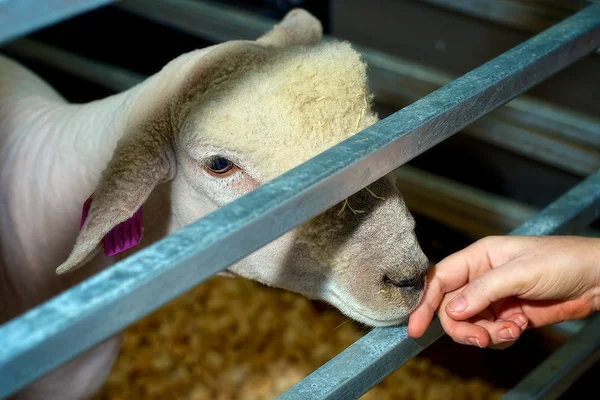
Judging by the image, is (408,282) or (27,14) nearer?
(27,14)

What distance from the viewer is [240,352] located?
2947 millimetres

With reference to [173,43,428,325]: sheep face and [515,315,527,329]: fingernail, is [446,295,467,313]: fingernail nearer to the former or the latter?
[173,43,428,325]: sheep face

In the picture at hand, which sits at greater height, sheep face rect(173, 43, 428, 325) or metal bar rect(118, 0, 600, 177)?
sheep face rect(173, 43, 428, 325)

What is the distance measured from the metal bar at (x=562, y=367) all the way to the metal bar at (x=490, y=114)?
2.62ft

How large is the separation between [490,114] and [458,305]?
5.25 feet

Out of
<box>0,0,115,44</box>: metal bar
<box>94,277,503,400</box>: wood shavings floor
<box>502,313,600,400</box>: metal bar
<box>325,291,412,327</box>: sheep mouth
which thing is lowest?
<box>94,277,503,400</box>: wood shavings floor

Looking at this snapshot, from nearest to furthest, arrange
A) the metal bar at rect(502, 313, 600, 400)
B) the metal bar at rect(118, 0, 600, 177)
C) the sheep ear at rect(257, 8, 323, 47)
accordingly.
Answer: the sheep ear at rect(257, 8, 323, 47) < the metal bar at rect(502, 313, 600, 400) < the metal bar at rect(118, 0, 600, 177)

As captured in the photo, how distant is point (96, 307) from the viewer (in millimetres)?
755

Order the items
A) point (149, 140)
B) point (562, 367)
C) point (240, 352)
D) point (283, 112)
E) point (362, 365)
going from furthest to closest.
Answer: point (240, 352) → point (562, 367) → point (149, 140) → point (283, 112) → point (362, 365)

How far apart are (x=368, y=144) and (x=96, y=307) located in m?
0.46

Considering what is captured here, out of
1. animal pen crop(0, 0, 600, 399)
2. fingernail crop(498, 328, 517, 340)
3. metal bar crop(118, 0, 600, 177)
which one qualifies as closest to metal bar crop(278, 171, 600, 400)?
animal pen crop(0, 0, 600, 399)

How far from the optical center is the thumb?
1.35m

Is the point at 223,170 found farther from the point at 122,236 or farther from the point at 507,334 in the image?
the point at 507,334

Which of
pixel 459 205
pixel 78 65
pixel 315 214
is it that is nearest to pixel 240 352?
pixel 459 205
